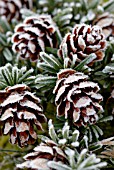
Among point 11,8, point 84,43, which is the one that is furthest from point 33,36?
point 11,8

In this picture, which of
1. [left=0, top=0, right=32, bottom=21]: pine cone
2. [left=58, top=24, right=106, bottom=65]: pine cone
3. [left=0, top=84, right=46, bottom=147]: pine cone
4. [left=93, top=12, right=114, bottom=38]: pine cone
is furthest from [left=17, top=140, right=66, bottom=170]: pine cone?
[left=0, top=0, right=32, bottom=21]: pine cone

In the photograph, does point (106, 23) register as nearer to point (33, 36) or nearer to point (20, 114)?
point (33, 36)

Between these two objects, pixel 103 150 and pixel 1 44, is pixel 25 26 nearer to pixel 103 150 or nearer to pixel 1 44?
pixel 1 44

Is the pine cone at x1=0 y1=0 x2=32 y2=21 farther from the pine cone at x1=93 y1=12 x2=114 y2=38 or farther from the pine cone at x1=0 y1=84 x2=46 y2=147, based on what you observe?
the pine cone at x1=0 y1=84 x2=46 y2=147

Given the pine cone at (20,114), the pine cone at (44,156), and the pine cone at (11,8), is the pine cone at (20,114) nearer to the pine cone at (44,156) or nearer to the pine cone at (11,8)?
the pine cone at (44,156)

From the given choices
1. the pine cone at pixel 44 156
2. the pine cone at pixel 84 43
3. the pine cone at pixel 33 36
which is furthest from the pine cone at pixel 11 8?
the pine cone at pixel 44 156

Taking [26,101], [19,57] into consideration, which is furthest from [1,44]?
[26,101]

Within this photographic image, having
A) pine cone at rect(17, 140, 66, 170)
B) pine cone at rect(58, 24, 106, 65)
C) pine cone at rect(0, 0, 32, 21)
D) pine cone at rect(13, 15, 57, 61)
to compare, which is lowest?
pine cone at rect(17, 140, 66, 170)

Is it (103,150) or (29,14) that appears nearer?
(103,150)
